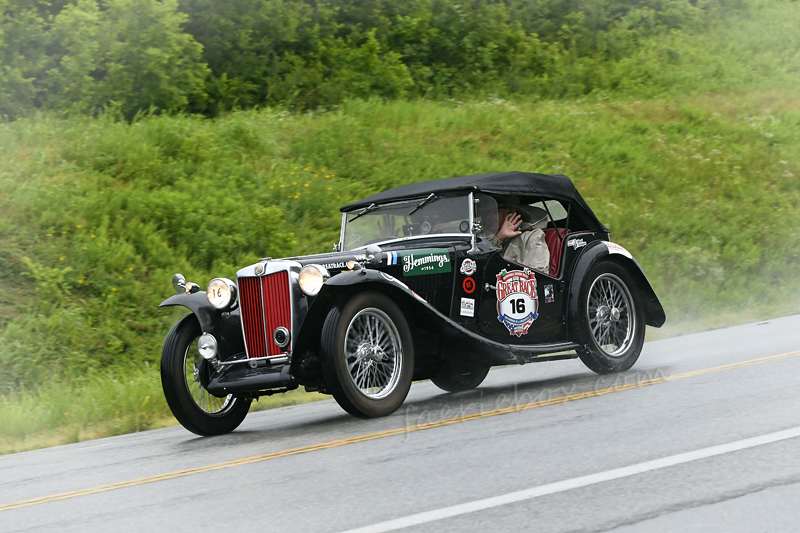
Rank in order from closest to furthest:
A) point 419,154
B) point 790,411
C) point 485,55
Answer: point 790,411, point 419,154, point 485,55

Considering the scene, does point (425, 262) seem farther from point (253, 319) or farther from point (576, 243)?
point (576, 243)

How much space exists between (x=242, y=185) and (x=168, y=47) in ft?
21.6

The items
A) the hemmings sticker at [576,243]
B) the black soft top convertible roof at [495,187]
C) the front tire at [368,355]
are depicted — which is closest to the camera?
the front tire at [368,355]

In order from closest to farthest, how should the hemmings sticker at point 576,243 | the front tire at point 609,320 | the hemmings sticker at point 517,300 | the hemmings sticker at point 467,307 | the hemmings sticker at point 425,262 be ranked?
1. the hemmings sticker at point 425,262
2. the hemmings sticker at point 467,307
3. the hemmings sticker at point 517,300
4. the front tire at point 609,320
5. the hemmings sticker at point 576,243

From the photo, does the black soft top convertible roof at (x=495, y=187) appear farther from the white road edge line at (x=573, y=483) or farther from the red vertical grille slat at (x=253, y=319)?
the white road edge line at (x=573, y=483)

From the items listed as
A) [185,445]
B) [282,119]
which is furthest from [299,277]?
[282,119]

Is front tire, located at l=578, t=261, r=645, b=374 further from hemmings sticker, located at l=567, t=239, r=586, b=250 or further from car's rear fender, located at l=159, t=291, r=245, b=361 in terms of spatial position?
car's rear fender, located at l=159, t=291, r=245, b=361

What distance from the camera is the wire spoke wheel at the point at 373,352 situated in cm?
618

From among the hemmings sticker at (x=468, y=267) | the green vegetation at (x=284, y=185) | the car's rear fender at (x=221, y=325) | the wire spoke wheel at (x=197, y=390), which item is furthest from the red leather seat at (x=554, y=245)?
the green vegetation at (x=284, y=185)

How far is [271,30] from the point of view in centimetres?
2509

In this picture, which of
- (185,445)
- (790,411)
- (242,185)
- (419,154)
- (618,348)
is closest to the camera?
(790,411)

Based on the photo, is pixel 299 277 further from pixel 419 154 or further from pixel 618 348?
pixel 419 154

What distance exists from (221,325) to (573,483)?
136 inches

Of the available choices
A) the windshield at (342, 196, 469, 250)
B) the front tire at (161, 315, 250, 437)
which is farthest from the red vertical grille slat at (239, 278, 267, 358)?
the windshield at (342, 196, 469, 250)
